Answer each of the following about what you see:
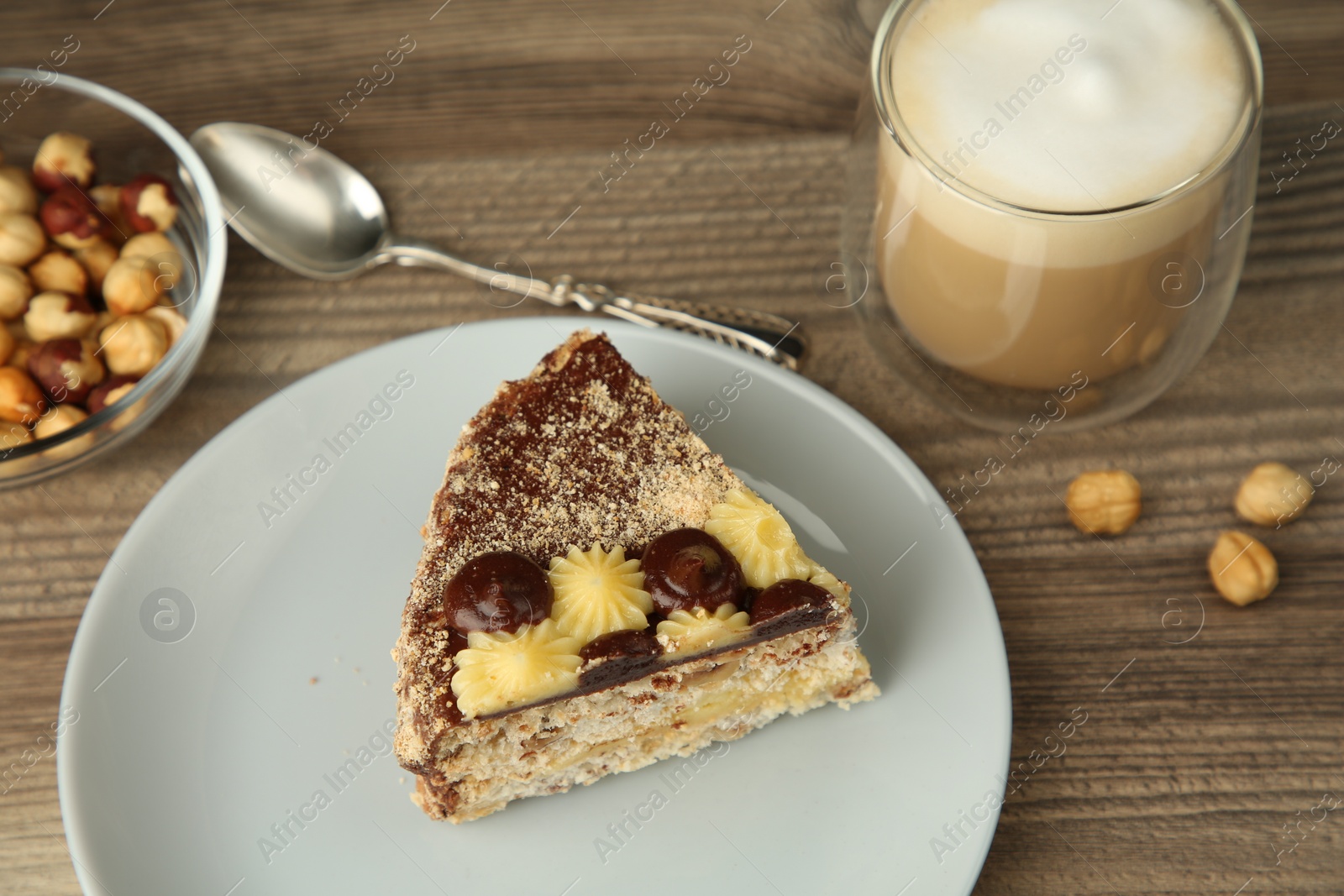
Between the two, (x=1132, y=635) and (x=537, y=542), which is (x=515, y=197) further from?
(x=1132, y=635)

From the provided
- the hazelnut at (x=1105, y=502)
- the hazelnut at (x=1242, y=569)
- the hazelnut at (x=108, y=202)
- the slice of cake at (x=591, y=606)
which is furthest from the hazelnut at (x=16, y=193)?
the hazelnut at (x=1242, y=569)

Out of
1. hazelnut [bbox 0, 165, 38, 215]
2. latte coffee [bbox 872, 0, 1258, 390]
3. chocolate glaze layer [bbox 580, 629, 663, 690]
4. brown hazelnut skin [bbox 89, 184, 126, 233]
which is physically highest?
latte coffee [bbox 872, 0, 1258, 390]

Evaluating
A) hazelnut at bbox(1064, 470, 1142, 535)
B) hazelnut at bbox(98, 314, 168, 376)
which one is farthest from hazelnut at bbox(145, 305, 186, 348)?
hazelnut at bbox(1064, 470, 1142, 535)

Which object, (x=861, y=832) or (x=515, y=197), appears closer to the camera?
(x=861, y=832)

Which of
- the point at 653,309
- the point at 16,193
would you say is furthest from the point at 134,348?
the point at 653,309

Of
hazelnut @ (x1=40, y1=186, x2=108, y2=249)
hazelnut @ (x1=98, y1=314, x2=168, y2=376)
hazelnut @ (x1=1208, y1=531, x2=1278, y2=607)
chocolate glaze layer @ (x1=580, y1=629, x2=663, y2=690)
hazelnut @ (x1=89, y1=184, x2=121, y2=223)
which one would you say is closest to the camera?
chocolate glaze layer @ (x1=580, y1=629, x2=663, y2=690)

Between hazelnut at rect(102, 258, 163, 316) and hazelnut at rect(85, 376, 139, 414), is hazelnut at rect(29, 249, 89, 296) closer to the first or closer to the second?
hazelnut at rect(102, 258, 163, 316)

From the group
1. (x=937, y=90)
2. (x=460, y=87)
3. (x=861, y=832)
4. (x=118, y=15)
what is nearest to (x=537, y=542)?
(x=861, y=832)
